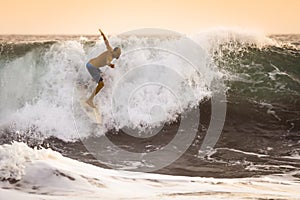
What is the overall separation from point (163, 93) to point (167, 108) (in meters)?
0.64

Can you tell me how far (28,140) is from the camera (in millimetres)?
10195

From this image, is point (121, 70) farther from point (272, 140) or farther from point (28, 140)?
point (272, 140)

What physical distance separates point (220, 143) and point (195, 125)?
139 centimetres

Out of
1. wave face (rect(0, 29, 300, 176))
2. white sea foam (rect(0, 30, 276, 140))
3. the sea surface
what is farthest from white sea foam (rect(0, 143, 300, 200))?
white sea foam (rect(0, 30, 276, 140))

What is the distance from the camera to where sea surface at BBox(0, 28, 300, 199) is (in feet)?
25.9

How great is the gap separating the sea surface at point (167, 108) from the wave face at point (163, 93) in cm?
3

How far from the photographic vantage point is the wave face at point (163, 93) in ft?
32.9

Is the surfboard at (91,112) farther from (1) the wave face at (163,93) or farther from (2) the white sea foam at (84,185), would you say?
(2) the white sea foam at (84,185)

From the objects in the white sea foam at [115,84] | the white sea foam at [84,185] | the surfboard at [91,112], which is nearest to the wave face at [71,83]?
the white sea foam at [115,84]

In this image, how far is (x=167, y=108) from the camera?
38.6 ft

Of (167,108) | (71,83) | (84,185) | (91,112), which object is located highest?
(71,83)

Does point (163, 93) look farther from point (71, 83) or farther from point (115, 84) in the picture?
point (71, 83)

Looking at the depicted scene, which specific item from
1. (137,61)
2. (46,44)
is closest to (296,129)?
(137,61)

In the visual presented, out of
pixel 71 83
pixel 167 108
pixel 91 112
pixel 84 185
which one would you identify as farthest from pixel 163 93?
pixel 84 185
